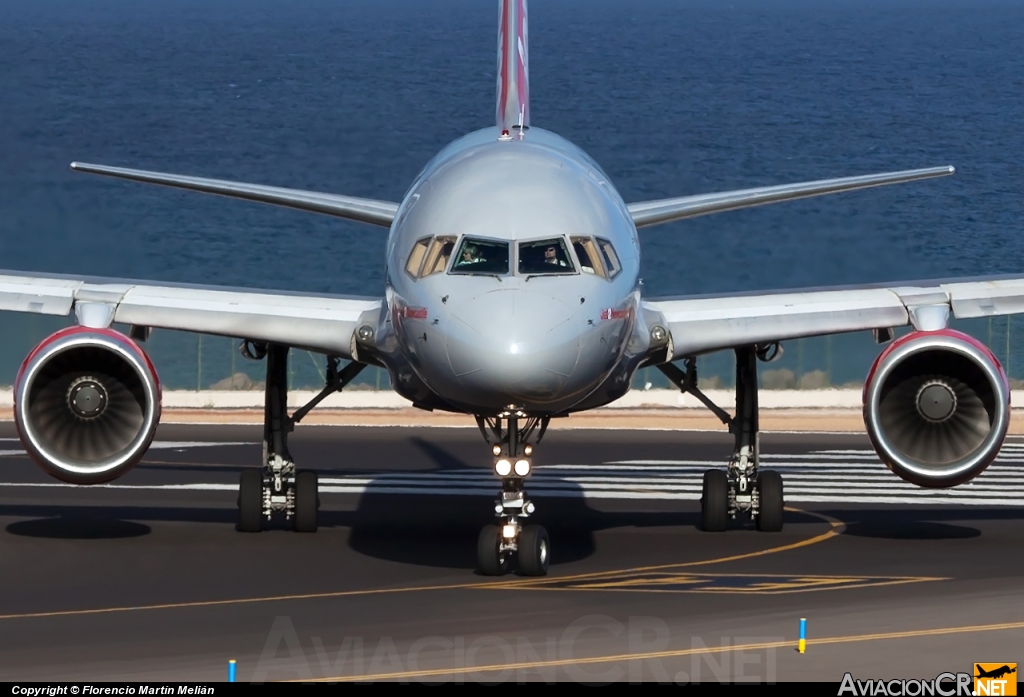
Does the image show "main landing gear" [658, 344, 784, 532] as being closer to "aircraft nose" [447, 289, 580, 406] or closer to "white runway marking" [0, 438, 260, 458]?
→ "aircraft nose" [447, 289, 580, 406]

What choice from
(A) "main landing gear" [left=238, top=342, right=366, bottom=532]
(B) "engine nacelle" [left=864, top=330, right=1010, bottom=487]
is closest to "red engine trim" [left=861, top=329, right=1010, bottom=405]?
(B) "engine nacelle" [left=864, top=330, right=1010, bottom=487]

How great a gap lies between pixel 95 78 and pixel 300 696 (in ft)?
389

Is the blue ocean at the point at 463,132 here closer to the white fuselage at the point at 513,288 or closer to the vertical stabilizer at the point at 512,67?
the vertical stabilizer at the point at 512,67

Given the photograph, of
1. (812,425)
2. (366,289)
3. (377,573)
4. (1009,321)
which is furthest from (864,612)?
(366,289)

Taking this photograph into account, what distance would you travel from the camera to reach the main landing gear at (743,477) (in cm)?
2317

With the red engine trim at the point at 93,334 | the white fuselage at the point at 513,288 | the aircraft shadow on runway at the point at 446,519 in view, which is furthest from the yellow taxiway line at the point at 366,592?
the red engine trim at the point at 93,334

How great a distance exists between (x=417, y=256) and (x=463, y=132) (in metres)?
88.6

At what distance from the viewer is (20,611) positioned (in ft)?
55.7

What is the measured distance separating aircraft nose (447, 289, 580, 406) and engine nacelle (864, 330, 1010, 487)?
4221mm

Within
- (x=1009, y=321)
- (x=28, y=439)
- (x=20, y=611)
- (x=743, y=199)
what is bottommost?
(x=20, y=611)

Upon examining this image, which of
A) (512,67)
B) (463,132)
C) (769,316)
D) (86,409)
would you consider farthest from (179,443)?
(463,132)

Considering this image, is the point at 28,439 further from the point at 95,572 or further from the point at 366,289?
the point at 366,289

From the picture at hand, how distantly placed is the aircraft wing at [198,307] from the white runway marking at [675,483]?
24.0ft

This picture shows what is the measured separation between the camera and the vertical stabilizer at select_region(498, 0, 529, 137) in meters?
25.3
